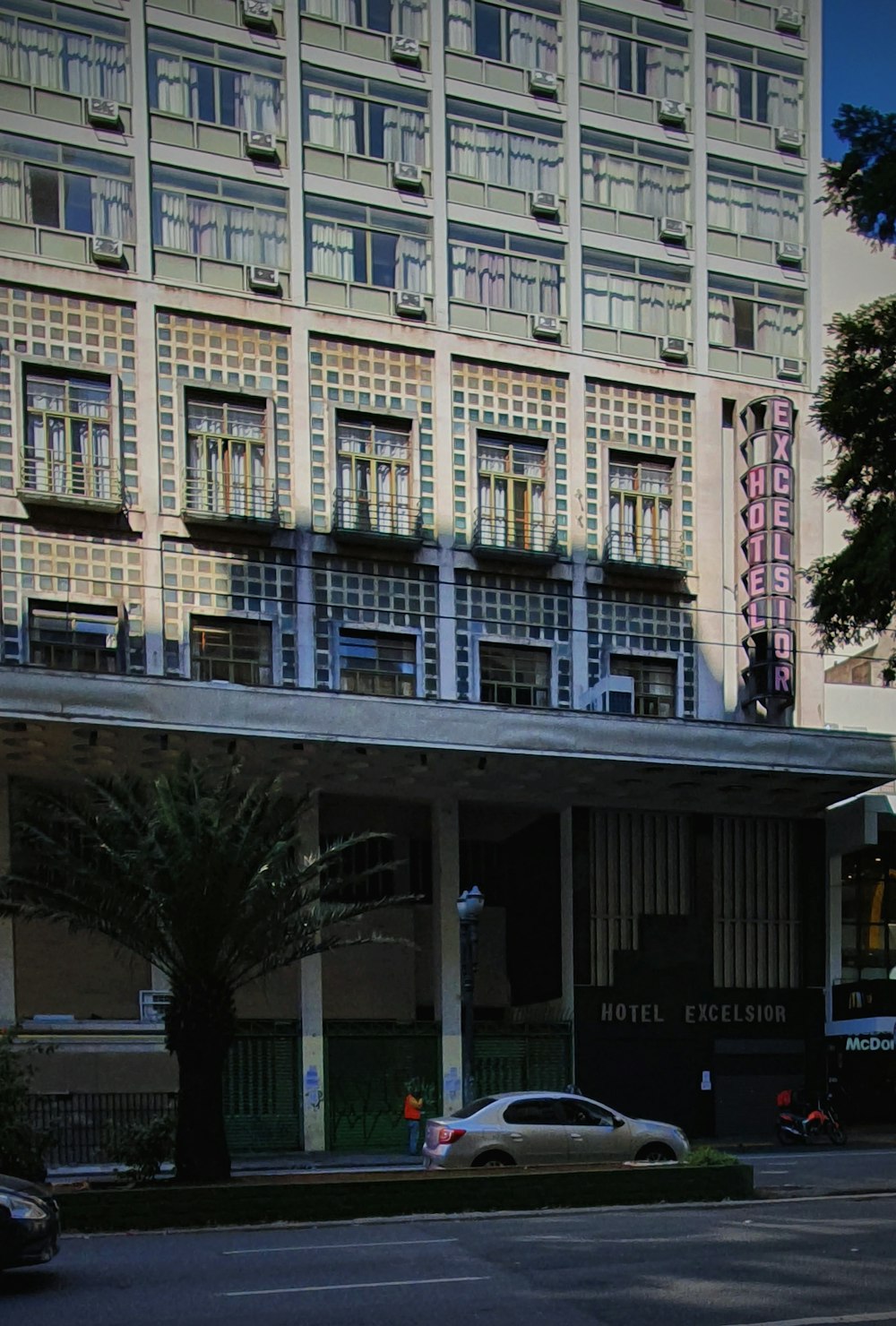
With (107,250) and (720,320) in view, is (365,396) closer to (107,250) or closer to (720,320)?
(107,250)

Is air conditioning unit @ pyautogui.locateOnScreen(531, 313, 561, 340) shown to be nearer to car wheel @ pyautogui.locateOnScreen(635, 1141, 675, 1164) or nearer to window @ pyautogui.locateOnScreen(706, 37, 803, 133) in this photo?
window @ pyautogui.locateOnScreen(706, 37, 803, 133)

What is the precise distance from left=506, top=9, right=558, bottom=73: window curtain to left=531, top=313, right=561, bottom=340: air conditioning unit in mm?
6335

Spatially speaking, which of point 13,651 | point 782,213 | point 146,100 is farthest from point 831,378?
point 782,213

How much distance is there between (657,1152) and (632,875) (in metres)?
14.5

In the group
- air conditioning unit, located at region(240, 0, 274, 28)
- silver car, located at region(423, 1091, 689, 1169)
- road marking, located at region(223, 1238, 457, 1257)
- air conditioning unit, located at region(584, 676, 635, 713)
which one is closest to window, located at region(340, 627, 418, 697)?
air conditioning unit, located at region(584, 676, 635, 713)

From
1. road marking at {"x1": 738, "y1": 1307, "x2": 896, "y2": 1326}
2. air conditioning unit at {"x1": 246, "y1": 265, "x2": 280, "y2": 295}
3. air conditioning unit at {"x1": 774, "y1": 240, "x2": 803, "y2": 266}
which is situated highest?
air conditioning unit at {"x1": 774, "y1": 240, "x2": 803, "y2": 266}

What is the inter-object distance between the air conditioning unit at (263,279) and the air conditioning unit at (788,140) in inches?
575

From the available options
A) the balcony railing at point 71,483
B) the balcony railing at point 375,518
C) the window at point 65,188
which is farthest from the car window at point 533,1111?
the window at point 65,188

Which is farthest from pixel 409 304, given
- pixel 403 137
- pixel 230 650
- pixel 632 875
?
pixel 632 875

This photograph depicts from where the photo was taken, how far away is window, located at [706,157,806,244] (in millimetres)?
40812

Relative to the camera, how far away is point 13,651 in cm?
3294

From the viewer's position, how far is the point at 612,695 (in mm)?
37156

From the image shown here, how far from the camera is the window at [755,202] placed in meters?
40.8

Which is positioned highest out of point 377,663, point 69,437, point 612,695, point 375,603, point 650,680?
point 69,437
